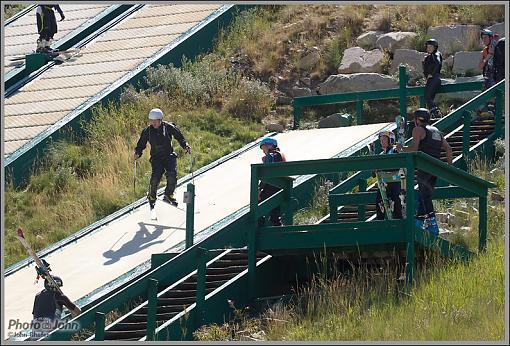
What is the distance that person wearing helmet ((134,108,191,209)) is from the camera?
75.0ft

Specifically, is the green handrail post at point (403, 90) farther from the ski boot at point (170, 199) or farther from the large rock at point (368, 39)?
the large rock at point (368, 39)

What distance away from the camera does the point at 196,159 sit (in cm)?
2661

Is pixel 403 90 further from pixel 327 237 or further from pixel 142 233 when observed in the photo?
pixel 327 237

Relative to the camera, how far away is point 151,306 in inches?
676

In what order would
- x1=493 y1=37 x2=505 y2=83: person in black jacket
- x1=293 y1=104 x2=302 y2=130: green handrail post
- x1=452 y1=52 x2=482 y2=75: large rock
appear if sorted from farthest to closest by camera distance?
x1=452 y1=52 x2=482 y2=75: large rock → x1=293 y1=104 x2=302 y2=130: green handrail post → x1=493 y1=37 x2=505 y2=83: person in black jacket

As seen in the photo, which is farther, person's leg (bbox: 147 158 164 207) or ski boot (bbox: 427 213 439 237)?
person's leg (bbox: 147 158 164 207)

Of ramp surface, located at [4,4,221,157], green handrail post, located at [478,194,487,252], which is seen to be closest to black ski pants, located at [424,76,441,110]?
green handrail post, located at [478,194,487,252]

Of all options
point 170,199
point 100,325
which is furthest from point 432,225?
point 170,199

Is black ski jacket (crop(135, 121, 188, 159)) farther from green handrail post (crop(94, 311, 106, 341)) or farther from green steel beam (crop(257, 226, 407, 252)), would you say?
green handrail post (crop(94, 311, 106, 341))

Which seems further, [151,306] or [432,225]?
[432,225]

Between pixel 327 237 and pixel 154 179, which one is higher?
pixel 327 237

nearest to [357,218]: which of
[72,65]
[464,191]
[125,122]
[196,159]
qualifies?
[464,191]

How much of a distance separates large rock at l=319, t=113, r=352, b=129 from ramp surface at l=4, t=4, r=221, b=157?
4466mm

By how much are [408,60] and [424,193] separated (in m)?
10.7
